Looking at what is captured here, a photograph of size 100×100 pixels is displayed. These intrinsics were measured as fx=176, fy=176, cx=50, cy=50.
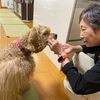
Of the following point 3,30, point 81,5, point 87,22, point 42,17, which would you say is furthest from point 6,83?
point 3,30

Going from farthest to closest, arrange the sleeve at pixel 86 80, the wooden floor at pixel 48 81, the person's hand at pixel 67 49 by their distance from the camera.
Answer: the wooden floor at pixel 48 81 < the person's hand at pixel 67 49 < the sleeve at pixel 86 80

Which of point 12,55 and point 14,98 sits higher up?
point 12,55

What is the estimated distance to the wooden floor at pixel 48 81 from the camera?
162 centimetres

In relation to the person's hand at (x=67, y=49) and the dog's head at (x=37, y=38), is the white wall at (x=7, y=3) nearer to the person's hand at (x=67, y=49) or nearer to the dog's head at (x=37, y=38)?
the dog's head at (x=37, y=38)

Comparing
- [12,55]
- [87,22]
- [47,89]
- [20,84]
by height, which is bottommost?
[47,89]

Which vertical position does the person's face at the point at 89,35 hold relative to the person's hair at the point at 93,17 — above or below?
below

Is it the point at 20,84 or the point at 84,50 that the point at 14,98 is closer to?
the point at 20,84

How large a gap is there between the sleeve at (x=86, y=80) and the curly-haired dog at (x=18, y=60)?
0.41m

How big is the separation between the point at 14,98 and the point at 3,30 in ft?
6.04

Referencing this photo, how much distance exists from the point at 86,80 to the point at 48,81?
96 cm

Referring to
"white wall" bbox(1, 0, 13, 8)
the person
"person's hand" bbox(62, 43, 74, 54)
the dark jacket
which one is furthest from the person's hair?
"white wall" bbox(1, 0, 13, 8)

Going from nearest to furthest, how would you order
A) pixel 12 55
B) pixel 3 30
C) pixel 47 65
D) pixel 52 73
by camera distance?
pixel 12 55, pixel 52 73, pixel 47 65, pixel 3 30

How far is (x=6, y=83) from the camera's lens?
1.34m

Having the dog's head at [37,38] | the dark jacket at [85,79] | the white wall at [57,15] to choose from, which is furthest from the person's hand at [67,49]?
the white wall at [57,15]
